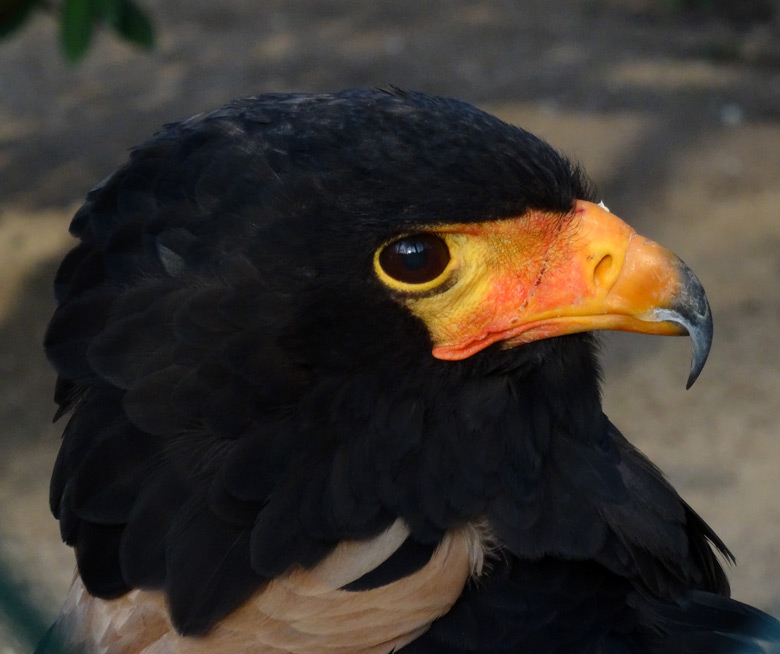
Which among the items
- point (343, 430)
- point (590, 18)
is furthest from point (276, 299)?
point (590, 18)

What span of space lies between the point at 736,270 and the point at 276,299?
4.84 metres

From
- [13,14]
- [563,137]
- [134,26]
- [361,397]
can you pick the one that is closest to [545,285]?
[361,397]

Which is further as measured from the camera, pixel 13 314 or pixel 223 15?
pixel 223 15

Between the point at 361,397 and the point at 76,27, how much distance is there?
3.51 meters

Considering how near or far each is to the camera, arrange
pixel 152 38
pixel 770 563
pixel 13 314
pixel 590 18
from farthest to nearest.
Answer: pixel 590 18 < pixel 13 314 < pixel 152 38 < pixel 770 563

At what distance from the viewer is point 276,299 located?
187 cm

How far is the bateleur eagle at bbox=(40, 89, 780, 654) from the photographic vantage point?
6.01 ft

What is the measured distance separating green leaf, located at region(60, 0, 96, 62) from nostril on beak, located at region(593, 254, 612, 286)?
3.47m

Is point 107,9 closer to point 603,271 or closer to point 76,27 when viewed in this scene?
point 76,27

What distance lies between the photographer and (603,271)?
1.90m

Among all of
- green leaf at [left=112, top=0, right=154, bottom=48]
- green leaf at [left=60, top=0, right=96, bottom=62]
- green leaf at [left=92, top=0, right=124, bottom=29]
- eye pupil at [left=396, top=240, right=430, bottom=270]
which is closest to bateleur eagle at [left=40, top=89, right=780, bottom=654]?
eye pupil at [left=396, top=240, right=430, bottom=270]

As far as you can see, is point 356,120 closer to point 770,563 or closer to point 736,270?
point 770,563

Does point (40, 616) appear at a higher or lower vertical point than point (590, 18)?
higher

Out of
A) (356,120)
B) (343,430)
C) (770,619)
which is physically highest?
(356,120)
